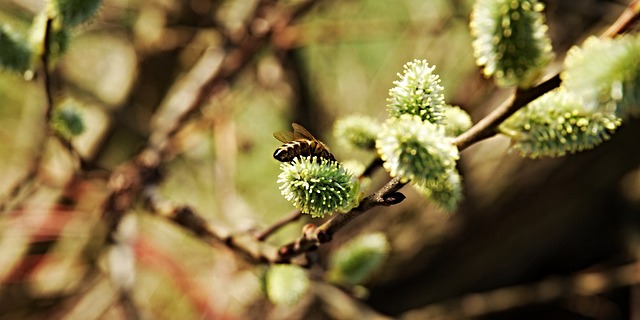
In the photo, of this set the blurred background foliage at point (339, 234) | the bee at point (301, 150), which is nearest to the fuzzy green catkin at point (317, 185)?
the bee at point (301, 150)

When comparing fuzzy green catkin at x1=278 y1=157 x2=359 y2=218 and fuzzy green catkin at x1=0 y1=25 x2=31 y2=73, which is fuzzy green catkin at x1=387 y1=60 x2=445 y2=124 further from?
fuzzy green catkin at x1=0 y1=25 x2=31 y2=73

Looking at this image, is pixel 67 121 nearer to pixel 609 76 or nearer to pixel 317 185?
pixel 317 185

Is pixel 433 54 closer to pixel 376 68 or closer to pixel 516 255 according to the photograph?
pixel 516 255

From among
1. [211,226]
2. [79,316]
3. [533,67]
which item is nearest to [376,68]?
[79,316]

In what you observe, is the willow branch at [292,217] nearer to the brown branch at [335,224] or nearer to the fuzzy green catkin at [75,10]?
the brown branch at [335,224]

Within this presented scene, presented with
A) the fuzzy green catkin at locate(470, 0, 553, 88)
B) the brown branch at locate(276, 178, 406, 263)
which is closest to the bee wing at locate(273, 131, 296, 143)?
the brown branch at locate(276, 178, 406, 263)

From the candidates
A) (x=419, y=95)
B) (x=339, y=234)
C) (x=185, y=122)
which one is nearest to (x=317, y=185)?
(x=419, y=95)
